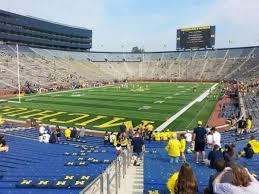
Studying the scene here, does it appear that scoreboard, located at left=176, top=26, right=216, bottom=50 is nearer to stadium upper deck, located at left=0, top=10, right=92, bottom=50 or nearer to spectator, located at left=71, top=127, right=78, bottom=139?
stadium upper deck, located at left=0, top=10, right=92, bottom=50

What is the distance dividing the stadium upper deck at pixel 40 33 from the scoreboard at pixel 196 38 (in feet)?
156

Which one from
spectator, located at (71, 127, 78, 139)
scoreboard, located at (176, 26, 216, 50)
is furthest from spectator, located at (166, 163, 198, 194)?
scoreboard, located at (176, 26, 216, 50)

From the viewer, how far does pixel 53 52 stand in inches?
3659

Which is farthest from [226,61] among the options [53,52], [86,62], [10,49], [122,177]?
[122,177]

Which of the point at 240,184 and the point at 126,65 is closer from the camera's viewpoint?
the point at 240,184

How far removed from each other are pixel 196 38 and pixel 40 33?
53292mm

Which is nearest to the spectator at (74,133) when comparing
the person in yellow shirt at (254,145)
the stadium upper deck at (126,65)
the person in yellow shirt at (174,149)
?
the person in yellow shirt at (174,149)

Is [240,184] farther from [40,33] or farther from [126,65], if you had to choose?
[40,33]

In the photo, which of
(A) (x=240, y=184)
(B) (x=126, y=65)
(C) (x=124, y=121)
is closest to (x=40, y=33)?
(B) (x=126, y=65)

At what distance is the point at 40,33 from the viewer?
10888cm

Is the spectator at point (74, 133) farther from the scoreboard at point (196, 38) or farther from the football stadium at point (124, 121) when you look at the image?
the scoreboard at point (196, 38)

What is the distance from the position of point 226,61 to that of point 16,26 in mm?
65482

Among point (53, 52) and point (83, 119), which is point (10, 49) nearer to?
point (53, 52)

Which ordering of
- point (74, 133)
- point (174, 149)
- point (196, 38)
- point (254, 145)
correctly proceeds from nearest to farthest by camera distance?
1. point (174, 149)
2. point (254, 145)
3. point (74, 133)
4. point (196, 38)
